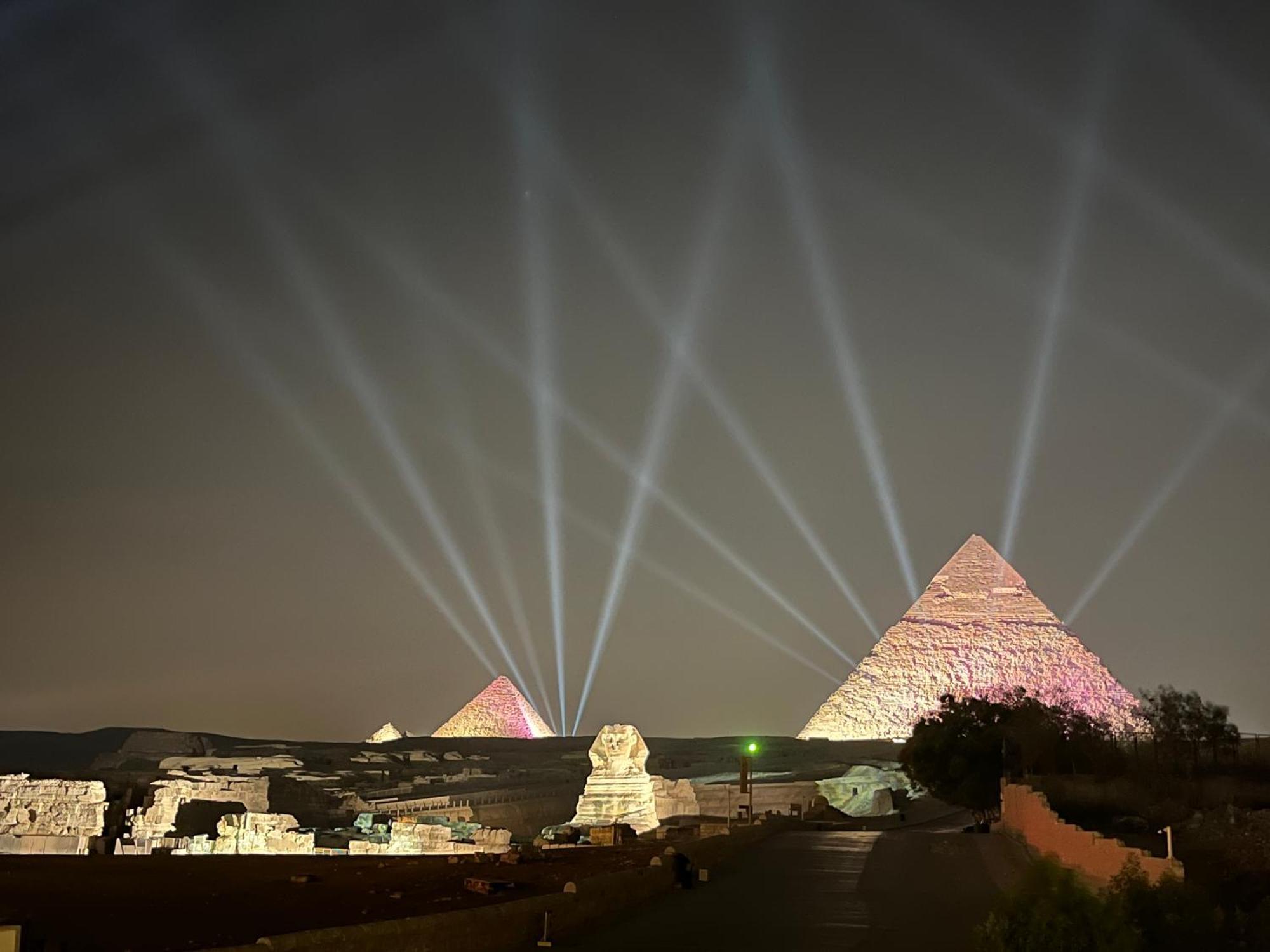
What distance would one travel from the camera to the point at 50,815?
36438 mm

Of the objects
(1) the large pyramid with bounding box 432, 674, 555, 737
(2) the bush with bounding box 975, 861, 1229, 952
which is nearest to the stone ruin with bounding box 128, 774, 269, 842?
(2) the bush with bounding box 975, 861, 1229, 952

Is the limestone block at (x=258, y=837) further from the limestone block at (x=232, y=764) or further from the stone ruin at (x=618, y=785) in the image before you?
the limestone block at (x=232, y=764)

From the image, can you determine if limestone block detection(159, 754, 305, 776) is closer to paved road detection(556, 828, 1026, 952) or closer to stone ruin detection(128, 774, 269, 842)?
stone ruin detection(128, 774, 269, 842)

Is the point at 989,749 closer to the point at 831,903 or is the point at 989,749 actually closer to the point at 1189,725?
the point at 1189,725

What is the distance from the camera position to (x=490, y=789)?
72.1 metres

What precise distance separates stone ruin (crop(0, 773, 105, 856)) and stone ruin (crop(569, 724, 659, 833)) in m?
13.0

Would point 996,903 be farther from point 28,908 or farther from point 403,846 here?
point 403,846

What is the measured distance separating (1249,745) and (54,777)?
41.7 metres

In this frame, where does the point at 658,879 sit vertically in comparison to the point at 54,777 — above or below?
below

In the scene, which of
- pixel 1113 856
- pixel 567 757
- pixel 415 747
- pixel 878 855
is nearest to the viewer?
pixel 1113 856

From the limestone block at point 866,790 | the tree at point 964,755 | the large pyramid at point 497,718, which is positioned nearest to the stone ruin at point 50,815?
the tree at point 964,755

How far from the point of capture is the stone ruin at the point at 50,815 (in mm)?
32312

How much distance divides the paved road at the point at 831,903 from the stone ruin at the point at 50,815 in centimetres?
1745

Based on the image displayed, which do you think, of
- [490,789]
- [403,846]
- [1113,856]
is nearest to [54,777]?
[403,846]
